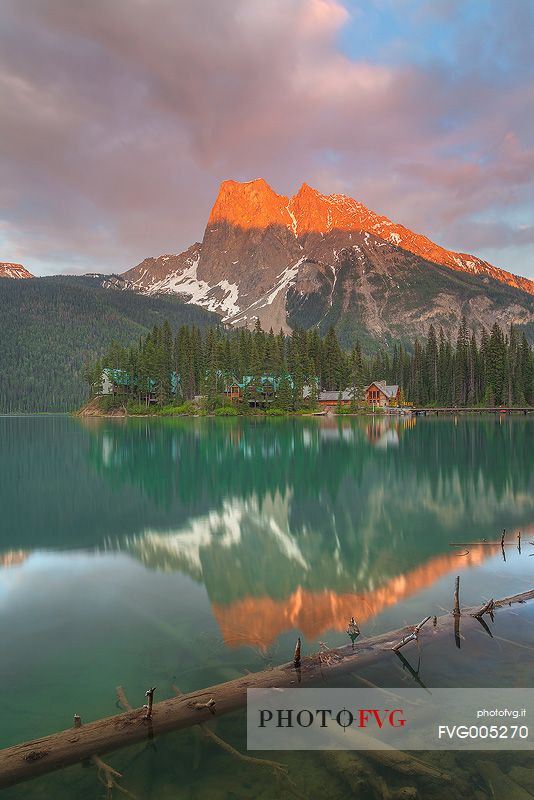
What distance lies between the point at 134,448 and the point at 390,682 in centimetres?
5985

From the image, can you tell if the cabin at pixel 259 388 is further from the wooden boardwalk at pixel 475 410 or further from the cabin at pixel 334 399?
the wooden boardwalk at pixel 475 410

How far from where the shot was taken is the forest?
485 feet

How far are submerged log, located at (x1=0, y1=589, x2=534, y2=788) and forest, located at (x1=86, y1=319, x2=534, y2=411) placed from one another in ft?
430

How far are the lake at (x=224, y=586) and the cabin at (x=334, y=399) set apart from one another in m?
109

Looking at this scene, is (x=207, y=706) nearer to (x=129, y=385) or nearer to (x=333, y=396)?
(x=333, y=396)

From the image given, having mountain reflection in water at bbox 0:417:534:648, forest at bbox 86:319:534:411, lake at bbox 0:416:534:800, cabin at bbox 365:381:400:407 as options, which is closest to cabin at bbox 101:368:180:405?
forest at bbox 86:319:534:411

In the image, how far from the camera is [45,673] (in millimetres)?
13055

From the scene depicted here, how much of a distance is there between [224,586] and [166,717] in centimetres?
890

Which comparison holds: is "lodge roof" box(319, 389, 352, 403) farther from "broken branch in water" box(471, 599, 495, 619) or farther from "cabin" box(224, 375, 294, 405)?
"broken branch in water" box(471, 599, 495, 619)

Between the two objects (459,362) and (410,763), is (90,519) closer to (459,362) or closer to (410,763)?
(410,763)

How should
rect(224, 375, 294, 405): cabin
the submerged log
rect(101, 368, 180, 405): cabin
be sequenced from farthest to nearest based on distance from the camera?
1. rect(101, 368, 180, 405): cabin
2. rect(224, 375, 294, 405): cabin
3. the submerged log

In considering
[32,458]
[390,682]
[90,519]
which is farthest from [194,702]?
[32,458]

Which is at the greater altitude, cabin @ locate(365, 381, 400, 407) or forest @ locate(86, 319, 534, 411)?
forest @ locate(86, 319, 534, 411)

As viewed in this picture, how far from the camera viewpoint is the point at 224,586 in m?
19.3
